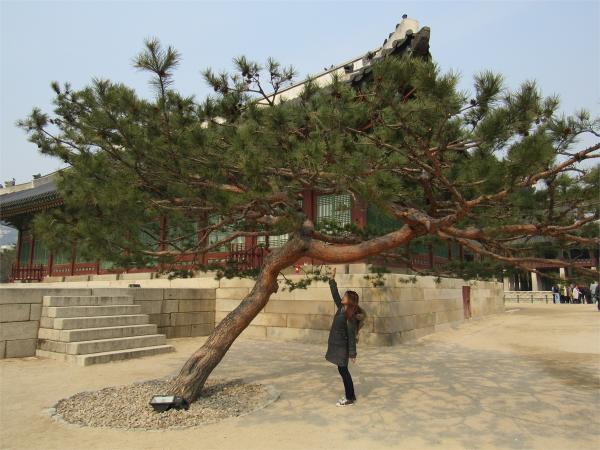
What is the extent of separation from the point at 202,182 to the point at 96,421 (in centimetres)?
253

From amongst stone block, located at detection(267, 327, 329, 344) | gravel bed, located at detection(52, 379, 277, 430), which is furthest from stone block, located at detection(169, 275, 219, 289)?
gravel bed, located at detection(52, 379, 277, 430)

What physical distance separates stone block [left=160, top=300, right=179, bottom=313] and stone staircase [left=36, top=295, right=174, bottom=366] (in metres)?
0.99

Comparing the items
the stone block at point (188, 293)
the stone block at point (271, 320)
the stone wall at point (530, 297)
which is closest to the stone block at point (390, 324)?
the stone block at point (271, 320)

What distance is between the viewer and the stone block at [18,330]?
6.81 metres

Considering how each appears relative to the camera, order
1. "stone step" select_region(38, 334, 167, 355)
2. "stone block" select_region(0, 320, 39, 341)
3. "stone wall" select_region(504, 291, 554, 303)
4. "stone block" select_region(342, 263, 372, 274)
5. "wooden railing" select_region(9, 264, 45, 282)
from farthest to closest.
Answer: "stone wall" select_region(504, 291, 554, 303) < "wooden railing" select_region(9, 264, 45, 282) < "stone block" select_region(342, 263, 372, 274) < "stone block" select_region(0, 320, 39, 341) < "stone step" select_region(38, 334, 167, 355)

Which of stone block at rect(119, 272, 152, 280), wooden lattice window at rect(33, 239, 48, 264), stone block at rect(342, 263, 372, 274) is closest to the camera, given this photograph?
stone block at rect(342, 263, 372, 274)

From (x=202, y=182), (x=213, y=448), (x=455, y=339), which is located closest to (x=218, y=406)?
(x=213, y=448)

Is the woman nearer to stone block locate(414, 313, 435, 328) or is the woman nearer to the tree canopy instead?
the tree canopy

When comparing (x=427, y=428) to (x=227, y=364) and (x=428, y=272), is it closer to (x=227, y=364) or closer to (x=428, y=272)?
(x=428, y=272)

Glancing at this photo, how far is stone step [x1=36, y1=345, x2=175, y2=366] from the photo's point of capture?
21.4 feet

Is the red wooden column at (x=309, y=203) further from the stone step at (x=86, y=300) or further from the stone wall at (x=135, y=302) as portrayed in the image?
the stone step at (x=86, y=300)

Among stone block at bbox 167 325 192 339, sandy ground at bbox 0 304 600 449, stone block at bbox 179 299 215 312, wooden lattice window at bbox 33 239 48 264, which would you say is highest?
wooden lattice window at bbox 33 239 48 264

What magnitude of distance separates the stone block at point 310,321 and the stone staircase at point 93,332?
2771 mm

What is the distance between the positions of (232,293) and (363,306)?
3.46m
